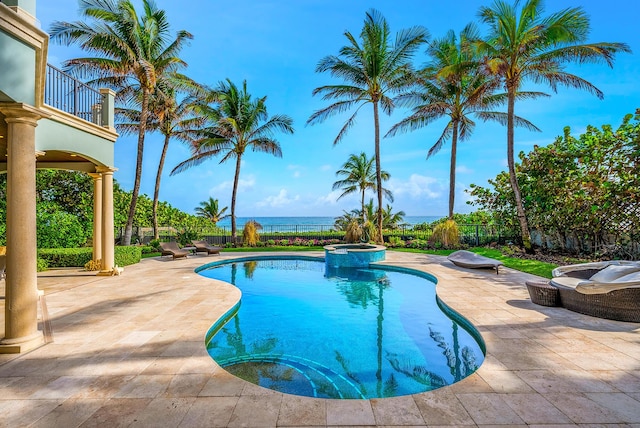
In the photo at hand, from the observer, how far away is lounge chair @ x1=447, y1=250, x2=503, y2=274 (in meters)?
10.0

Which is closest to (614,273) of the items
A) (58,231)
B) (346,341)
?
(346,341)

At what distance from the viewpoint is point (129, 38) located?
1270cm

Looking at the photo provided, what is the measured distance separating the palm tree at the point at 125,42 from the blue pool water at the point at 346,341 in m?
10.3

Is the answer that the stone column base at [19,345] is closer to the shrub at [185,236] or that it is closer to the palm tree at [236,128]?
the shrub at [185,236]

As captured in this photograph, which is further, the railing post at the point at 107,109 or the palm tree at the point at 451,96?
the palm tree at the point at 451,96

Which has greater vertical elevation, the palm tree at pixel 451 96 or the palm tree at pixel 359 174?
the palm tree at pixel 451 96

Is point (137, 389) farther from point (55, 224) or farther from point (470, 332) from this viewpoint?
point (55, 224)

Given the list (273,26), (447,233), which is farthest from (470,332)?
(447,233)

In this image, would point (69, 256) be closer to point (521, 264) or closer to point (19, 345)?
point (19, 345)

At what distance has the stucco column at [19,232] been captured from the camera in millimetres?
4098

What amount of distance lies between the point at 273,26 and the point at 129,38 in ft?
20.9

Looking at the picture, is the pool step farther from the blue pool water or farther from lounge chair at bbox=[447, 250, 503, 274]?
lounge chair at bbox=[447, 250, 503, 274]

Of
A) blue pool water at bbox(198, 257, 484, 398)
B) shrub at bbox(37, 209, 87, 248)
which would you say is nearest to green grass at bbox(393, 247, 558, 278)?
blue pool water at bbox(198, 257, 484, 398)

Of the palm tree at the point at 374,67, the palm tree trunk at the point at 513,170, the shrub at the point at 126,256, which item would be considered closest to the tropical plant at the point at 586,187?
the palm tree trunk at the point at 513,170
